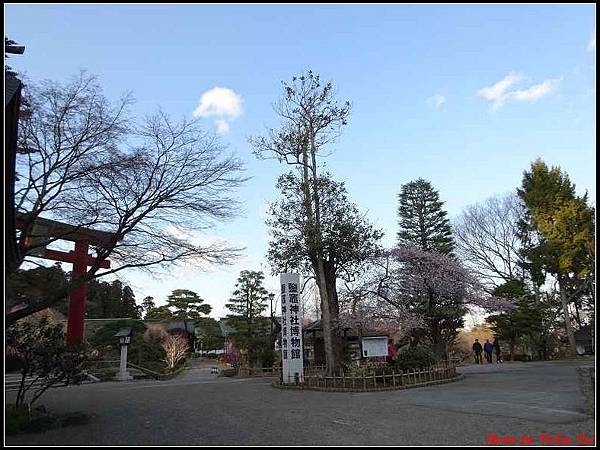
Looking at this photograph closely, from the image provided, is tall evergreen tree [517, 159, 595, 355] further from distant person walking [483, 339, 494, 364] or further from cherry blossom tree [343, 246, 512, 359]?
cherry blossom tree [343, 246, 512, 359]

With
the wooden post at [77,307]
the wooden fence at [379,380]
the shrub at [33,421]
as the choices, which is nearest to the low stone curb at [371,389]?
the wooden fence at [379,380]

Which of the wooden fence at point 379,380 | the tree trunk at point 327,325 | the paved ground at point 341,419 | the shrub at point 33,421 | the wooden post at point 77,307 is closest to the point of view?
the paved ground at point 341,419

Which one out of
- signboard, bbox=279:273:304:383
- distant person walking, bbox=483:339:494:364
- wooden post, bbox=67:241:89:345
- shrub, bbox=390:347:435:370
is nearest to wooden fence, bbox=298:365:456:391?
shrub, bbox=390:347:435:370

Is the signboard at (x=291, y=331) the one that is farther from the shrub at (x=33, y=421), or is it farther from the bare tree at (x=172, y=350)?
the bare tree at (x=172, y=350)

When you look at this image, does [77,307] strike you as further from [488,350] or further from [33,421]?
[488,350]

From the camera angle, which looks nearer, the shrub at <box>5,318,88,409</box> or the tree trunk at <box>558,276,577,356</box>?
the shrub at <box>5,318,88,409</box>

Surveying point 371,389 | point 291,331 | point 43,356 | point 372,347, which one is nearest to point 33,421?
point 43,356

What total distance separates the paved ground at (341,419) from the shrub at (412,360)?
2119 millimetres

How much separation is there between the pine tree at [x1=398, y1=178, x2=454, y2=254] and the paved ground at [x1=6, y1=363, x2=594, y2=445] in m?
23.7

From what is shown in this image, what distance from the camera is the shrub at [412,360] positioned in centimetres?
1348

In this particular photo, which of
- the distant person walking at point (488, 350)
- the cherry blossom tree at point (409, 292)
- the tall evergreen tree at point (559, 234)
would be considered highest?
the tall evergreen tree at point (559, 234)

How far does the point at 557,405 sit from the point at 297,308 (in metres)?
8.75

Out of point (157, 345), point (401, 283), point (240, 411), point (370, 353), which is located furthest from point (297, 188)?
point (157, 345)

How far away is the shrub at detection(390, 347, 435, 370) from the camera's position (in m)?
13.5
